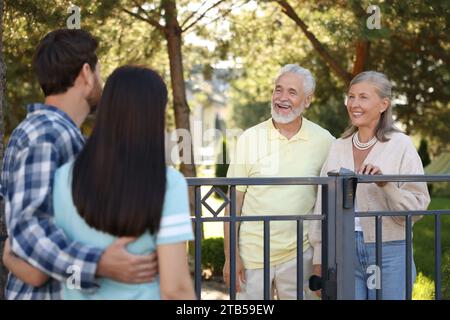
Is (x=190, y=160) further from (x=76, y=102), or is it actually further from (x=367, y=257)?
(x=76, y=102)

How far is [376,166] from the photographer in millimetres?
4016

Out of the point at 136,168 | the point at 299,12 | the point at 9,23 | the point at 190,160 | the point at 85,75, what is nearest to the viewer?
the point at 136,168

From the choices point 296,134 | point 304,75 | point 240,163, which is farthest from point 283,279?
point 304,75

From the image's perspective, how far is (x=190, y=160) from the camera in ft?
34.7

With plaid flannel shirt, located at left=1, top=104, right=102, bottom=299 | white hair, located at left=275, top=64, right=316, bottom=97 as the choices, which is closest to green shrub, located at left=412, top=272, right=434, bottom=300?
white hair, located at left=275, top=64, right=316, bottom=97

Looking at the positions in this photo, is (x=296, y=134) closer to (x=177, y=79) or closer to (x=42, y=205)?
(x=42, y=205)

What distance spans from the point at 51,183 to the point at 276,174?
6.32ft

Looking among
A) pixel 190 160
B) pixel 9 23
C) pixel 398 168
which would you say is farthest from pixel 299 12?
pixel 398 168

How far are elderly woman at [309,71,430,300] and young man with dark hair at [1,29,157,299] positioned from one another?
1807 millimetres

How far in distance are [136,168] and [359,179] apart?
1.74m

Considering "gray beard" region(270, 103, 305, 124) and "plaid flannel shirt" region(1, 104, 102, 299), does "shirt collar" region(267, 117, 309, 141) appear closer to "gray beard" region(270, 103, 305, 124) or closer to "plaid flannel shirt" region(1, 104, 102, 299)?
"gray beard" region(270, 103, 305, 124)

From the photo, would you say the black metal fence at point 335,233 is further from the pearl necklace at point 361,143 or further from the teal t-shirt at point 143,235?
the teal t-shirt at point 143,235

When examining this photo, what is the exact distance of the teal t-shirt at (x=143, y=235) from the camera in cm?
235

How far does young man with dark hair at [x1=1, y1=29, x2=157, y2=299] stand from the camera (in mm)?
2391
